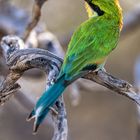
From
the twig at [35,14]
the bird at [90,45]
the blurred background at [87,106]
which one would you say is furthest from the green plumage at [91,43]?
the blurred background at [87,106]

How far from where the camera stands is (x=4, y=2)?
2678 mm

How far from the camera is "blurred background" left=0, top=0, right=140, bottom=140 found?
11.4 ft

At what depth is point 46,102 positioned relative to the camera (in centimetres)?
149

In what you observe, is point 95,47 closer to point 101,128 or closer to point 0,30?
point 0,30

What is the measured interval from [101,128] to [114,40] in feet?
6.51

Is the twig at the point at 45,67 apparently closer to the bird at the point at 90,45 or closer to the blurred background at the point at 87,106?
the bird at the point at 90,45

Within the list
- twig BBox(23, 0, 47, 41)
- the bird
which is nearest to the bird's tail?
the bird

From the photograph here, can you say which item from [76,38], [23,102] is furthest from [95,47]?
[23,102]

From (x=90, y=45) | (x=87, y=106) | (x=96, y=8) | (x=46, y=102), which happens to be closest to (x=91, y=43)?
(x=90, y=45)

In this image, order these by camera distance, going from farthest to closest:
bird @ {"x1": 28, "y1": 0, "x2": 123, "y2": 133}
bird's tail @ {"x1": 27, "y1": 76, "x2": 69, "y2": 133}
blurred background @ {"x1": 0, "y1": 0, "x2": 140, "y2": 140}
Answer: blurred background @ {"x1": 0, "y1": 0, "x2": 140, "y2": 140}, bird @ {"x1": 28, "y1": 0, "x2": 123, "y2": 133}, bird's tail @ {"x1": 27, "y1": 76, "x2": 69, "y2": 133}

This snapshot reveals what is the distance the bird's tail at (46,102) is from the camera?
4.73ft

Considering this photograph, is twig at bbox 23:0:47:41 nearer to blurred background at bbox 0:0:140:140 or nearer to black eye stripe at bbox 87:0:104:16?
black eye stripe at bbox 87:0:104:16

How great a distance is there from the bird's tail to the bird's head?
319 millimetres

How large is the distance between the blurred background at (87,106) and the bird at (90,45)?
1.53m
